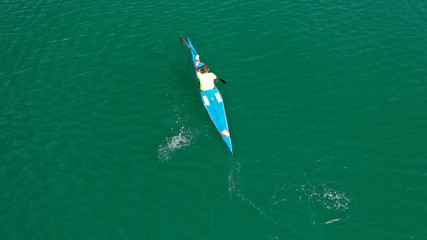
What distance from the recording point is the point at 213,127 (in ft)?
77.9

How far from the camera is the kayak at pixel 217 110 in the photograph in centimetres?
2230

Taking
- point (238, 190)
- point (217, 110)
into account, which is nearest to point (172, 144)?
point (217, 110)

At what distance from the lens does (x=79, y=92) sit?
2806 cm

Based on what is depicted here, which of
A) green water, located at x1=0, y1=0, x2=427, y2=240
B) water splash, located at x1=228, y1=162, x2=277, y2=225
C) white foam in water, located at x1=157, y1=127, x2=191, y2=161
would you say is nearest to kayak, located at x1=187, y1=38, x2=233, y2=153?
green water, located at x1=0, y1=0, x2=427, y2=240

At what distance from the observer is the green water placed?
18859 mm

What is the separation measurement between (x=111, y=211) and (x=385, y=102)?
22.4m

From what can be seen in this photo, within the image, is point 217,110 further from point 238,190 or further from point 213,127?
point 238,190

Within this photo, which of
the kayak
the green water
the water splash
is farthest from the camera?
the kayak

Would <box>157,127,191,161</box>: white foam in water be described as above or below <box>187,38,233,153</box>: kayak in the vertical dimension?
below

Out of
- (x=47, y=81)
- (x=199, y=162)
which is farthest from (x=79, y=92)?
(x=199, y=162)

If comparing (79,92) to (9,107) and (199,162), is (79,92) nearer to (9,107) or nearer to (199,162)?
(9,107)

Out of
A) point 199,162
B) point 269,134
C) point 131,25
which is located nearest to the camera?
point 199,162

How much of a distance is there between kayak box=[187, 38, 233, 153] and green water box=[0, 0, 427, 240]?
2.61ft

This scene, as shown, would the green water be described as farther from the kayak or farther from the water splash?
the kayak
